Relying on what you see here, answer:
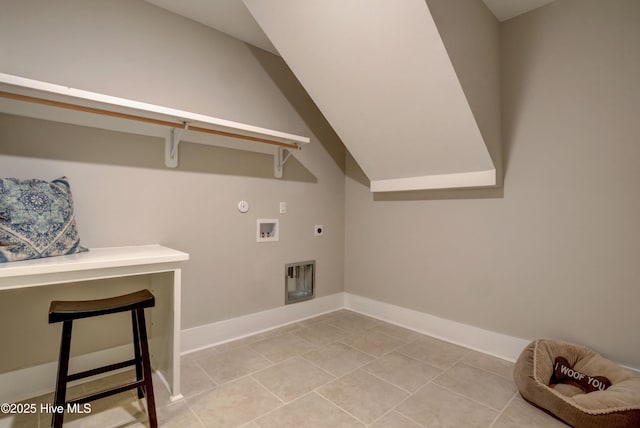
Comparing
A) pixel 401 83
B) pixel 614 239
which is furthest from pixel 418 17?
pixel 614 239

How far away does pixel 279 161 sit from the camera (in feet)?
9.41

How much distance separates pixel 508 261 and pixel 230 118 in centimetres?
246

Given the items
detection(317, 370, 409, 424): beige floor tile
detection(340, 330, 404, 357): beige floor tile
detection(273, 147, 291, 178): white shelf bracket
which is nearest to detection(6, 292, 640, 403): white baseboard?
detection(340, 330, 404, 357): beige floor tile

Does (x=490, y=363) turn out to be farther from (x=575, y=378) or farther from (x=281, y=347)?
(x=281, y=347)

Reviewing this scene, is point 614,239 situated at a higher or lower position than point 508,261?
higher

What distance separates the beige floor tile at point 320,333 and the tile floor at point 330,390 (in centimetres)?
3

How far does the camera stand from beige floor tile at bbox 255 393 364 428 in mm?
1564

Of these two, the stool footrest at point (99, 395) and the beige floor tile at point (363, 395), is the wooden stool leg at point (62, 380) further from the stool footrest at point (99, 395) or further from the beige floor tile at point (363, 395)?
the beige floor tile at point (363, 395)

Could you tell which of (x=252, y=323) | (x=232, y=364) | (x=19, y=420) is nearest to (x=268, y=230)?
(x=252, y=323)

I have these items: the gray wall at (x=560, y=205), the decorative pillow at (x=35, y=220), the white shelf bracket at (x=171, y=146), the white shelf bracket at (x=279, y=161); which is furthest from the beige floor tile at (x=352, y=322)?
the decorative pillow at (x=35, y=220)

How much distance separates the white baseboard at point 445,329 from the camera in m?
2.30

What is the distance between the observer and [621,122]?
6.19 feet

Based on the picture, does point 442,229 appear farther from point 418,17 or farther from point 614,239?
point 418,17

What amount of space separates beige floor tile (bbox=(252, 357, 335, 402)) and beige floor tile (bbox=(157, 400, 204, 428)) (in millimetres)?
439
